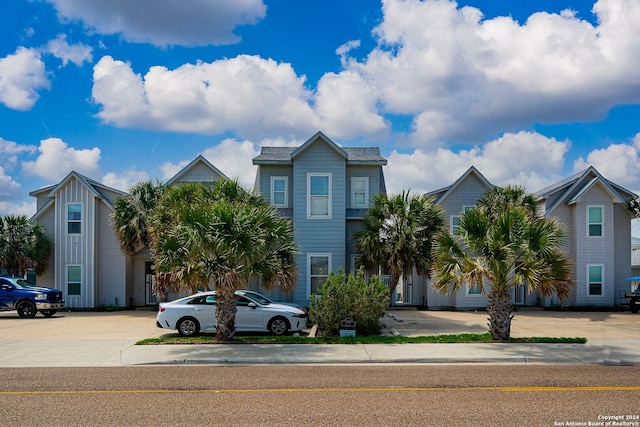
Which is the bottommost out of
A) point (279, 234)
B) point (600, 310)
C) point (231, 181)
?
point (600, 310)

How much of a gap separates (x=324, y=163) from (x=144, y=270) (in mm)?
12672

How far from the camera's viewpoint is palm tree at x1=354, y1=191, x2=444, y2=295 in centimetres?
2342

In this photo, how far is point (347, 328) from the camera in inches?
657

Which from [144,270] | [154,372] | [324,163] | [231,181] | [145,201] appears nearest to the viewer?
[154,372]

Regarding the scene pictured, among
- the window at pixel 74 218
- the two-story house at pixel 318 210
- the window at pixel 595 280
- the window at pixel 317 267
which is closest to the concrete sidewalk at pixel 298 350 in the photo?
the window at pixel 317 267

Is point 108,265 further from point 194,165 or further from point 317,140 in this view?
point 317,140

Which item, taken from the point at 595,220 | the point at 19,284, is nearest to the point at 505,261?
the point at 595,220

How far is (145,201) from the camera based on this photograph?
27.5 meters

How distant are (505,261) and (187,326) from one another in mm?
9485

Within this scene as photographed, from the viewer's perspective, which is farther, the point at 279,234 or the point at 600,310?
the point at 600,310

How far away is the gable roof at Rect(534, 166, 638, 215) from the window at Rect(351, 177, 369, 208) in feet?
30.7

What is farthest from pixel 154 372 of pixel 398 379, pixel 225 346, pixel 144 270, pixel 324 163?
pixel 144 270

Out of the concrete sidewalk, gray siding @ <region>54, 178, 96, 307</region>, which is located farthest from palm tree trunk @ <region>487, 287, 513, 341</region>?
gray siding @ <region>54, 178, 96, 307</region>

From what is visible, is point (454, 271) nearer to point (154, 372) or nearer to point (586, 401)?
point (586, 401)
